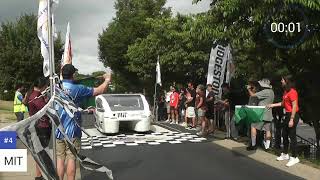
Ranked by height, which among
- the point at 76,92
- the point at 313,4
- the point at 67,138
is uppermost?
the point at 313,4

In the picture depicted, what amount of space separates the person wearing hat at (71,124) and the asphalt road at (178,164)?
78.0 inches

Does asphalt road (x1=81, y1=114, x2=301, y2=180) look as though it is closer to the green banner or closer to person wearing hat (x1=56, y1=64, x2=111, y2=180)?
the green banner

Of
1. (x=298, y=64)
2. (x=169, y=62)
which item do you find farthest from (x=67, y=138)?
(x=169, y=62)

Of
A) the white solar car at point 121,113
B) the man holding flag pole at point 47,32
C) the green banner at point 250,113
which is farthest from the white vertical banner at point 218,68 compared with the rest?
the man holding flag pole at point 47,32

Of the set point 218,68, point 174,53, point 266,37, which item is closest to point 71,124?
point 266,37

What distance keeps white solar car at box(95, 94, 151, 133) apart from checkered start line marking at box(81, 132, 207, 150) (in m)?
0.34

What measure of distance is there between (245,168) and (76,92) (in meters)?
4.14

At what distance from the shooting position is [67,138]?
735 centimetres

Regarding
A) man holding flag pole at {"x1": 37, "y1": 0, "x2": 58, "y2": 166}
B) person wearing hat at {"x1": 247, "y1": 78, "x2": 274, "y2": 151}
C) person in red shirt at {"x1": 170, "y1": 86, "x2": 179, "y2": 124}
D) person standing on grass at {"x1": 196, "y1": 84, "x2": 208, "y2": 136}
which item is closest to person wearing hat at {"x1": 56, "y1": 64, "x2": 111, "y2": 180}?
man holding flag pole at {"x1": 37, "y1": 0, "x2": 58, "y2": 166}

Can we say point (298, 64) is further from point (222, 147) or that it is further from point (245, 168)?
point (245, 168)

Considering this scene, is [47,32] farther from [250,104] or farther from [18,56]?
[18,56]

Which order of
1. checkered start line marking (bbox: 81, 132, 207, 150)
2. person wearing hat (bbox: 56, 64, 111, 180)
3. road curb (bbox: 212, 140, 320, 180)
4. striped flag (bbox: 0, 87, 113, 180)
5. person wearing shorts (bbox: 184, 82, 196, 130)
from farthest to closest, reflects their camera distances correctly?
person wearing shorts (bbox: 184, 82, 196, 130)
checkered start line marking (bbox: 81, 132, 207, 150)
road curb (bbox: 212, 140, 320, 180)
person wearing hat (bbox: 56, 64, 111, 180)
striped flag (bbox: 0, 87, 113, 180)

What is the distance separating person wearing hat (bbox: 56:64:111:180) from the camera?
24.7ft

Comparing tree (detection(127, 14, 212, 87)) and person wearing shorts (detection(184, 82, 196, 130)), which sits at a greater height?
tree (detection(127, 14, 212, 87))
